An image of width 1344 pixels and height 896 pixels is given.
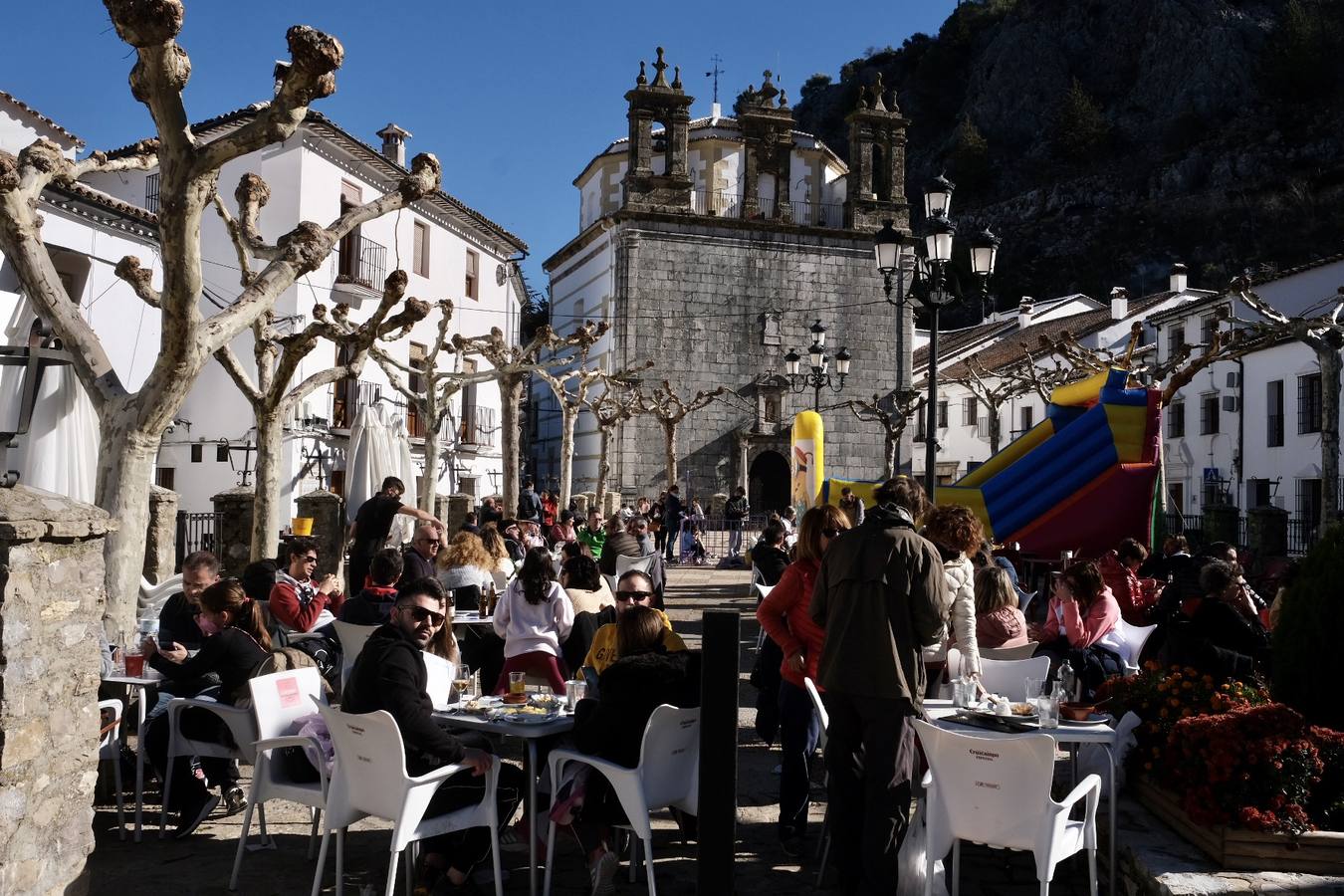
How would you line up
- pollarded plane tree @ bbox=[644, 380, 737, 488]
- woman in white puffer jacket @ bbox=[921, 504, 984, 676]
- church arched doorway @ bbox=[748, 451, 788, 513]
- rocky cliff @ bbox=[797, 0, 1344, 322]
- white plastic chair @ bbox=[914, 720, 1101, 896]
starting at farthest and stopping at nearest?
rocky cliff @ bbox=[797, 0, 1344, 322]
church arched doorway @ bbox=[748, 451, 788, 513]
pollarded plane tree @ bbox=[644, 380, 737, 488]
woman in white puffer jacket @ bbox=[921, 504, 984, 676]
white plastic chair @ bbox=[914, 720, 1101, 896]

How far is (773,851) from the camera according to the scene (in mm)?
5883

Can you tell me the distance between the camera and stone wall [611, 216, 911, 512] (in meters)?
36.4

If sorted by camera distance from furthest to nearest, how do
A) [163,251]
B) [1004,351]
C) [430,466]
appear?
[1004,351] → [430,466] → [163,251]

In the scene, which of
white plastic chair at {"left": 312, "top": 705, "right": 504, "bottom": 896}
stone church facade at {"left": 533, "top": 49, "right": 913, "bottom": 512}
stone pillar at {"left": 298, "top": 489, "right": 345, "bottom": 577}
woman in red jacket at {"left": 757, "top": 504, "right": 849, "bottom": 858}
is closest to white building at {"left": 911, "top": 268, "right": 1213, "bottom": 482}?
stone church facade at {"left": 533, "top": 49, "right": 913, "bottom": 512}

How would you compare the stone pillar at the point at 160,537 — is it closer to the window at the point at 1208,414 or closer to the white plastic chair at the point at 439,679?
the white plastic chair at the point at 439,679

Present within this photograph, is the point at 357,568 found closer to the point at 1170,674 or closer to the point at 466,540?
the point at 466,540

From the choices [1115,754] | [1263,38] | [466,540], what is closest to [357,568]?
[466,540]

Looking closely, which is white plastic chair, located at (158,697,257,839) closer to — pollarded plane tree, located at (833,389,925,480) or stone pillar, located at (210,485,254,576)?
stone pillar, located at (210,485,254,576)

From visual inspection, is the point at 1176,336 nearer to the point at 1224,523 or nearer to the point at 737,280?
the point at 737,280

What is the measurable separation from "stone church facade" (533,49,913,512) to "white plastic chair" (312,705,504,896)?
100 ft

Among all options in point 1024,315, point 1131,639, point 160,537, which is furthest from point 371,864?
point 1024,315

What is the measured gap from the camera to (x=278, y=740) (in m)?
5.21

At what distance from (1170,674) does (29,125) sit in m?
21.5

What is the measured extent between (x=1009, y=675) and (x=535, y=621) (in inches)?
115
